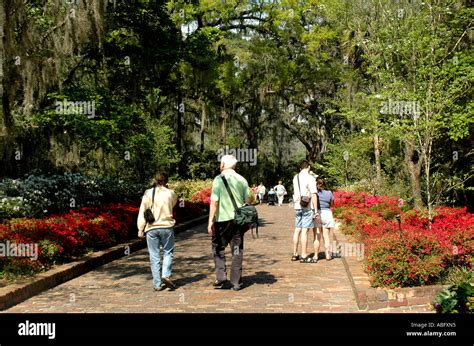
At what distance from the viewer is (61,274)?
28.5ft

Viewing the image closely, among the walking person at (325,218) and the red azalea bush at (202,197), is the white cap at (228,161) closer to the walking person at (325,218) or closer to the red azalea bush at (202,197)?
the walking person at (325,218)

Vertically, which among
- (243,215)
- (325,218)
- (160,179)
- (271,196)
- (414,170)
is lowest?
(271,196)

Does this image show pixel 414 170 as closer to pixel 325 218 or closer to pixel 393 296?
pixel 325 218

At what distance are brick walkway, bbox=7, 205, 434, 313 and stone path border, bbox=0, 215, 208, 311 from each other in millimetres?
126

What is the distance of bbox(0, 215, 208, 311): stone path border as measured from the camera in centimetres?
719

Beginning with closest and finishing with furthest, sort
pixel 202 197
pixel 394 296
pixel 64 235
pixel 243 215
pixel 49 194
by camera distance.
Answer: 1. pixel 394 296
2. pixel 243 215
3. pixel 64 235
4. pixel 49 194
5. pixel 202 197

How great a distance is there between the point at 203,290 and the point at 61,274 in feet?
8.36

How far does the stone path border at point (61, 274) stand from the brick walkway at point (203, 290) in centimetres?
13

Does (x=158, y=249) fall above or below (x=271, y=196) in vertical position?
above

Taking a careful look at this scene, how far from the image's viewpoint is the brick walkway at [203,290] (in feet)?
22.6

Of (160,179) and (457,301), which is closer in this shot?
(457,301)

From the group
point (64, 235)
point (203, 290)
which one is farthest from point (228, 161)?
point (64, 235)

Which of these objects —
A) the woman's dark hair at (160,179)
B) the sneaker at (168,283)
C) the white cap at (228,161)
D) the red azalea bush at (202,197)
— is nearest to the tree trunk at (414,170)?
the white cap at (228,161)

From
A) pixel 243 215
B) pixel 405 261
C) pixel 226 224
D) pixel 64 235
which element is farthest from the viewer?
pixel 64 235
